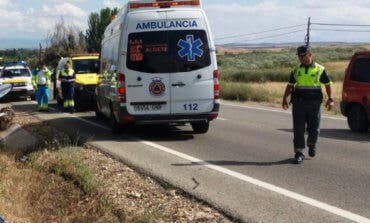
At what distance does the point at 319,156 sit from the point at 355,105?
4122mm

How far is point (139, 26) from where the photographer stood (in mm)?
11992

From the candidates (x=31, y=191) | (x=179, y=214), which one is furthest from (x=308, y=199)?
(x=31, y=191)

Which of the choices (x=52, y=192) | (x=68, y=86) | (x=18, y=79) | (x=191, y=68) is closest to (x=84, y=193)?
(x=52, y=192)

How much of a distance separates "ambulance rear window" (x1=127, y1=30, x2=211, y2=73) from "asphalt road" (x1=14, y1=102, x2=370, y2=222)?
1.47 metres

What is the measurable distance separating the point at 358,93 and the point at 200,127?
3533mm

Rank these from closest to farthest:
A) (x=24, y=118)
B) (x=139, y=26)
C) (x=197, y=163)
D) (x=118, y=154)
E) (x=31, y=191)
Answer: (x=31, y=191) < (x=197, y=163) < (x=118, y=154) < (x=139, y=26) < (x=24, y=118)

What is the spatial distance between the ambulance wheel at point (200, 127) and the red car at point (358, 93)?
3314 millimetres

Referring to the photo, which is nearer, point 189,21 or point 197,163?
point 197,163

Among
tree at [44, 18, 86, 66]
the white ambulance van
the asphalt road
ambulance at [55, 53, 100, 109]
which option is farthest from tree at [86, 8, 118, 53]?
the white ambulance van

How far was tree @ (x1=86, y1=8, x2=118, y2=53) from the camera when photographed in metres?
65.2

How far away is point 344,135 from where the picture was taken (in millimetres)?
12836

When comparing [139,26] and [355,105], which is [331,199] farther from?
[355,105]

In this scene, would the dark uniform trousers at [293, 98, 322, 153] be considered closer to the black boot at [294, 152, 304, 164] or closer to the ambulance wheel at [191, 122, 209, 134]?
the black boot at [294, 152, 304, 164]

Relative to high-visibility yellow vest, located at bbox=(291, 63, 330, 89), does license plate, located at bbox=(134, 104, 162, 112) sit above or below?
below
